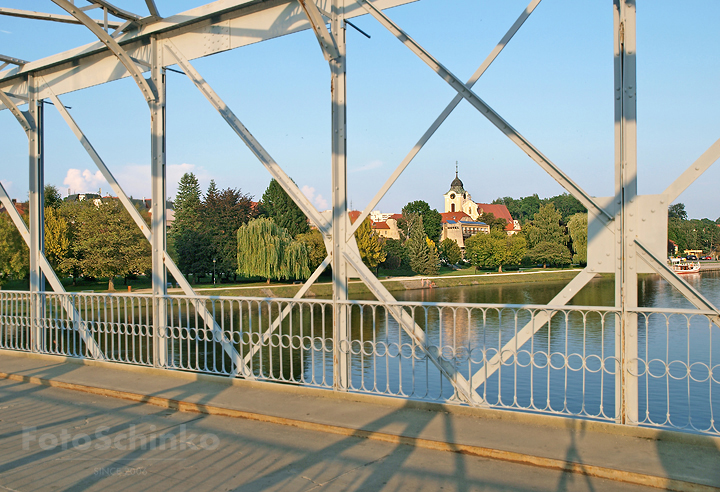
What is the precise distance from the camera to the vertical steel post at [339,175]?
523 centimetres

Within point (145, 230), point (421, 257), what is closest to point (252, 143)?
point (145, 230)

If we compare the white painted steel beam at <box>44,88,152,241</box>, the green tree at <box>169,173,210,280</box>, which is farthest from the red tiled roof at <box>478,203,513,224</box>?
the white painted steel beam at <box>44,88,152,241</box>

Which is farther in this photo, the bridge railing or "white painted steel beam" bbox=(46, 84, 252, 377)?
"white painted steel beam" bbox=(46, 84, 252, 377)

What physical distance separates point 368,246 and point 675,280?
36.3 meters

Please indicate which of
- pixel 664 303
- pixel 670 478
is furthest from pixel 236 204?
pixel 670 478

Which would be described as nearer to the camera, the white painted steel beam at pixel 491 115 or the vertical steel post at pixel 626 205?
the vertical steel post at pixel 626 205

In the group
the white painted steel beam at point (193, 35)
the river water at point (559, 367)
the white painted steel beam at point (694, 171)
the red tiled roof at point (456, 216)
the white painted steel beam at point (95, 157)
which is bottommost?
the river water at point (559, 367)

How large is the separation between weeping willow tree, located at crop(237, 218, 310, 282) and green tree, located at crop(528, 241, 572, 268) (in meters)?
25.1

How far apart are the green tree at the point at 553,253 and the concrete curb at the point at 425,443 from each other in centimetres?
4826

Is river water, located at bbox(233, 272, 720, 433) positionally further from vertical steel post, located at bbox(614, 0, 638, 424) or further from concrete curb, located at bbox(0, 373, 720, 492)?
concrete curb, located at bbox(0, 373, 720, 492)

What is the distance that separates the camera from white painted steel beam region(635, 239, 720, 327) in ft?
12.4

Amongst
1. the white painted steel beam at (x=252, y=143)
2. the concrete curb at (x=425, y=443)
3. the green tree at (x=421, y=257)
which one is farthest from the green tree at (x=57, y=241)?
the concrete curb at (x=425, y=443)

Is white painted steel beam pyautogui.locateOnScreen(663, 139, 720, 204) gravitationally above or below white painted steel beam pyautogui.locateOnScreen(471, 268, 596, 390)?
above

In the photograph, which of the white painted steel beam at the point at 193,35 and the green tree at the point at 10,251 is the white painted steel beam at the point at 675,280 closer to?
the white painted steel beam at the point at 193,35
